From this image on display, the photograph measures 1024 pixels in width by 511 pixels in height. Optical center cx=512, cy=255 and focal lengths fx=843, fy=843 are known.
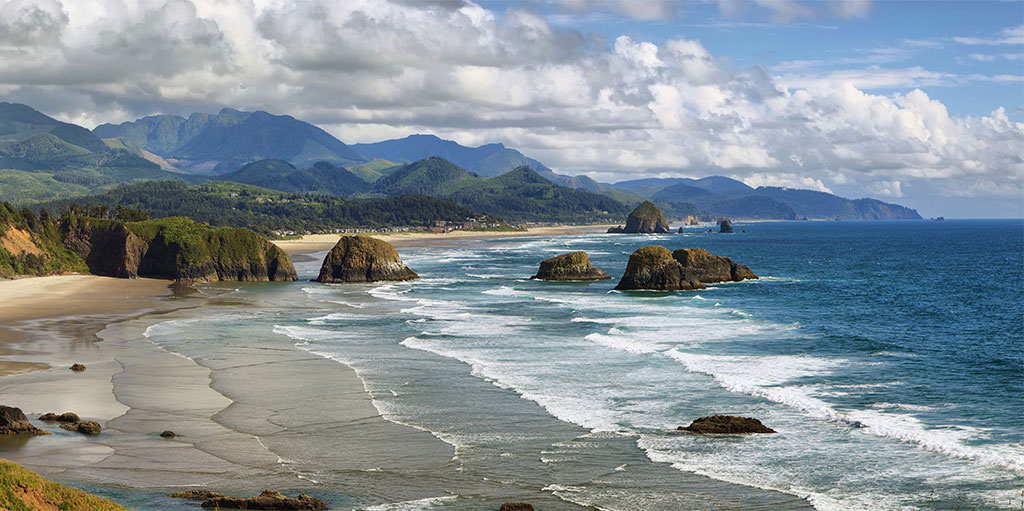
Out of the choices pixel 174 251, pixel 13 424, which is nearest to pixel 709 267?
pixel 174 251

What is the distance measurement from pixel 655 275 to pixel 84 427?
58535 millimetres

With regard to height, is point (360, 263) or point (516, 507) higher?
point (360, 263)

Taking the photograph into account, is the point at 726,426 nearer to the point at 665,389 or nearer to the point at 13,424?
the point at 665,389

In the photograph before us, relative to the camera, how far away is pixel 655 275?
7781cm

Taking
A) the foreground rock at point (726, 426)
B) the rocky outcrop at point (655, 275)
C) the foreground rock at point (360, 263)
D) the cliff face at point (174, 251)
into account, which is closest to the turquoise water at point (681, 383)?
the foreground rock at point (726, 426)

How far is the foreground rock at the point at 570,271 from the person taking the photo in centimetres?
8962

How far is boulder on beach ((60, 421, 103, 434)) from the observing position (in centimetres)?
2555

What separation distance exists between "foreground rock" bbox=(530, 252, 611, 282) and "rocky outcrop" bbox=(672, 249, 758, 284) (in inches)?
387

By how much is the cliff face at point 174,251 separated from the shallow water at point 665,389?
14.5m

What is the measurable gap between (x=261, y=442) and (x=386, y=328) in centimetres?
2731

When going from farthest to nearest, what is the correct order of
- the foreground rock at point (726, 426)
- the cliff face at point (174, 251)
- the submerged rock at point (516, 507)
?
1. the cliff face at point (174, 251)
2. the foreground rock at point (726, 426)
3. the submerged rock at point (516, 507)

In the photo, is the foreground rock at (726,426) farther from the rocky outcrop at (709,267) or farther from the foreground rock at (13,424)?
the rocky outcrop at (709,267)

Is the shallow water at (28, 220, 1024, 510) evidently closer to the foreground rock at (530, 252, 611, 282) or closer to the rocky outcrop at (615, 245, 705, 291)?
the rocky outcrop at (615, 245, 705, 291)

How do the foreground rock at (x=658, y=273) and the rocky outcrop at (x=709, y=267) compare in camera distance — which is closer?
the foreground rock at (x=658, y=273)
